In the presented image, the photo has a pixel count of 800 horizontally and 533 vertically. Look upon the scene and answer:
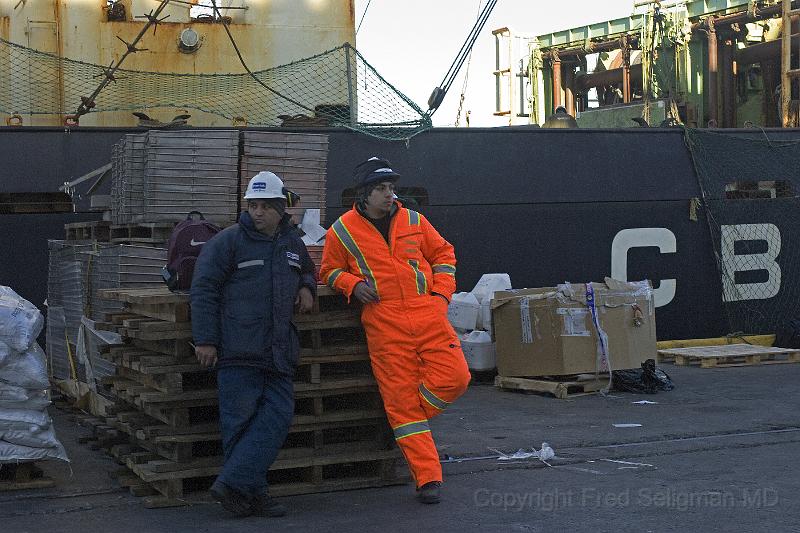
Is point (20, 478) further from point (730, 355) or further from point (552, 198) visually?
point (730, 355)

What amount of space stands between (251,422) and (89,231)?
14.2 feet

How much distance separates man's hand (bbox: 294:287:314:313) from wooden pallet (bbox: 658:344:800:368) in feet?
22.7

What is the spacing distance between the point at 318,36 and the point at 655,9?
5.74 meters

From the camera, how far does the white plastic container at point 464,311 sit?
11133 mm


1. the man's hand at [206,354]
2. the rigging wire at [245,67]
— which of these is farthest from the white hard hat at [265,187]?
the rigging wire at [245,67]

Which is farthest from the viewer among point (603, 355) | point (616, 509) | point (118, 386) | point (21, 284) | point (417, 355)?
point (21, 284)

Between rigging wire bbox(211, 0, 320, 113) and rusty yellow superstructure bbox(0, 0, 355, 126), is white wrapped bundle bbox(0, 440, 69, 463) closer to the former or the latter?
rigging wire bbox(211, 0, 320, 113)

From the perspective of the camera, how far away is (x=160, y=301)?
20.3 feet

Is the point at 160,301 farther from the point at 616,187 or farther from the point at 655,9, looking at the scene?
the point at 655,9

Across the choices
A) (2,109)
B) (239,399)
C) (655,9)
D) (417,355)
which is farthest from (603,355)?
(655,9)

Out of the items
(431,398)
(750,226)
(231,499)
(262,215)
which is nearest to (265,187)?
(262,215)

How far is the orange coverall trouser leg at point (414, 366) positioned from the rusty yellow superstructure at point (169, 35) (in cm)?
655

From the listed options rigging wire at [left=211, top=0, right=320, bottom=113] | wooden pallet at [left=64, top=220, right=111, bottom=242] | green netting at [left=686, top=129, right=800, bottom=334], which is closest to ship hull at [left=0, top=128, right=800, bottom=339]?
green netting at [left=686, top=129, right=800, bottom=334]

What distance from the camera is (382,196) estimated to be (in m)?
6.43
